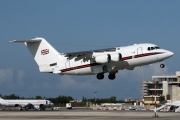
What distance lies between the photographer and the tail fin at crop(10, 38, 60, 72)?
6183 cm

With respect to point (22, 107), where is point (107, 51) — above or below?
above

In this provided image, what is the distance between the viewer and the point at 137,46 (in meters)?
56.8

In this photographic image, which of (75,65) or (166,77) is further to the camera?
(166,77)

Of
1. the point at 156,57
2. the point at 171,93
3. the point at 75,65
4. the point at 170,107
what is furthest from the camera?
the point at 171,93

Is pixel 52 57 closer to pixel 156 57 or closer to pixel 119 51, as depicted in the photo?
pixel 119 51

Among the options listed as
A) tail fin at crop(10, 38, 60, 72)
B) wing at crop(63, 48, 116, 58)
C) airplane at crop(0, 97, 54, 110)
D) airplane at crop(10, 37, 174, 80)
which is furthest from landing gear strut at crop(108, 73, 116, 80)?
airplane at crop(0, 97, 54, 110)

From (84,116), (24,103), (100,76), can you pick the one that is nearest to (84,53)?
(100,76)

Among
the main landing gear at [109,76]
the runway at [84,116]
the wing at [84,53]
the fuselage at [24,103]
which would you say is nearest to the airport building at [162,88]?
the fuselage at [24,103]

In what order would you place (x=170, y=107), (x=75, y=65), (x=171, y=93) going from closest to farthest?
(x=75, y=65) → (x=170, y=107) → (x=171, y=93)

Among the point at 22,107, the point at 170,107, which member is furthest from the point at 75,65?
the point at 22,107

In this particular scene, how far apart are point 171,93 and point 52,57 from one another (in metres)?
112

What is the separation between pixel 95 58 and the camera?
5925 cm

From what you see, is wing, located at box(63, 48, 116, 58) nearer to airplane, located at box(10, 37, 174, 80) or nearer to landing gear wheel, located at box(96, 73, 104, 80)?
airplane, located at box(10, 37, 174, 80)

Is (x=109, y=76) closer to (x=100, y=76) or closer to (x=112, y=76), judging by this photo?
(x=112, y=76)
